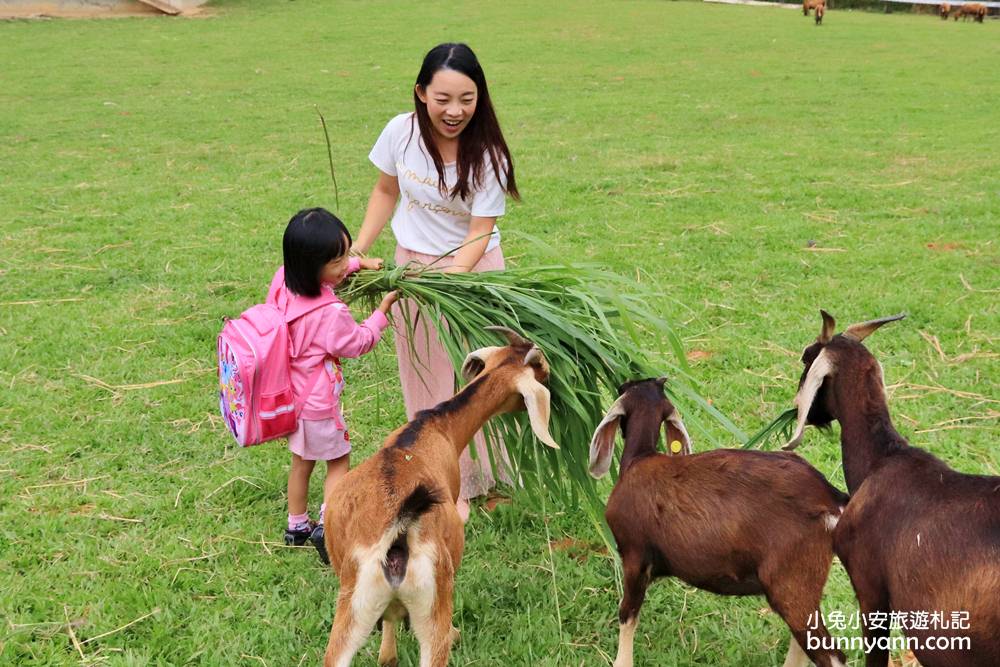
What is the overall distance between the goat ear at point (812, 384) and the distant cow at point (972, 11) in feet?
103

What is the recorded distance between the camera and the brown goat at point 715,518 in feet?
9.09

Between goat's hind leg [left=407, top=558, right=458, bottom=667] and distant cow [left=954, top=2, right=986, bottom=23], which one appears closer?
goat's hind leg [left=407, top=558, right=458, bottom=667]

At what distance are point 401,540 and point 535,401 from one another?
0.81 m

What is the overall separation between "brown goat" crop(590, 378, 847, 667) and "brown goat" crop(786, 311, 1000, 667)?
11cm

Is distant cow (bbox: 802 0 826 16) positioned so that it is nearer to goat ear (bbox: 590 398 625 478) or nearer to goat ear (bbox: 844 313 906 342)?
goat ear (bbox: 844 313 906 342)

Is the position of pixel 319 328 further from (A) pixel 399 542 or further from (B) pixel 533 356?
(A) pixel 399 542

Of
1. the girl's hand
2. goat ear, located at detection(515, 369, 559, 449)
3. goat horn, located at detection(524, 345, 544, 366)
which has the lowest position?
goat ear, located at detection(515, 369, 559, 449)

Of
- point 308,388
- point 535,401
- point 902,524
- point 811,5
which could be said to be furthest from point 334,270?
point 811,5

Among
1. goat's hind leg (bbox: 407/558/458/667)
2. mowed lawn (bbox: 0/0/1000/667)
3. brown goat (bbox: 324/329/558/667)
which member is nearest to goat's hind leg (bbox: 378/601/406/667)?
brown goat (bbox: 324/329/558/667)

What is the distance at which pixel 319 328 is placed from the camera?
3.63m

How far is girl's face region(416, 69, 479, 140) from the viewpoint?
3.72 metres

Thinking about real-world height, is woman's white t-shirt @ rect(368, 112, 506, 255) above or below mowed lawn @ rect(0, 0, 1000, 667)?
above

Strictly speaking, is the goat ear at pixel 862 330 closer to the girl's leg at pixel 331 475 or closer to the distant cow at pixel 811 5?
A: the girl's leg at pixel 331 475

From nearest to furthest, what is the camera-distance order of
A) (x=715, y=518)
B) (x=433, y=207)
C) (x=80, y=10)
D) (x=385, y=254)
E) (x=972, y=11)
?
(x=715, y=518) < (x=433, y=207) < (x=385, y=254) < (x=80, y=10) < (x=972, y=11)
